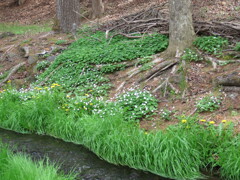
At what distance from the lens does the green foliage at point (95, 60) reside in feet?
27.8

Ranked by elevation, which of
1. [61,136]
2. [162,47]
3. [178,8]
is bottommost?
[61,136]

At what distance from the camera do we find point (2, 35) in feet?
47.9

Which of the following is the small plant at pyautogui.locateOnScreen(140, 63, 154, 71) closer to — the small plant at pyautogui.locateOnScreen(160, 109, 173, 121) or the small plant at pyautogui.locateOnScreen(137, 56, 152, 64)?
the small plant at pyautogui.locateOnScreen(137, 56, 152, 64)

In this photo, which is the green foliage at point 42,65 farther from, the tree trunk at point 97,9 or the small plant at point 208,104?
the tree trunk at point 97,9

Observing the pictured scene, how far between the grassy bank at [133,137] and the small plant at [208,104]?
0.52 m

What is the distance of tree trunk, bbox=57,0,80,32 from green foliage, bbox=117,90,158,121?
6689mm

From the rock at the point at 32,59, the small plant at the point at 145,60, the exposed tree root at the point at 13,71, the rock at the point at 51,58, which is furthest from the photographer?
the rock at the point at 32,59

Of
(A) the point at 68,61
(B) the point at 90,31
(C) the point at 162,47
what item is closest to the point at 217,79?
(C) the point at 162,47

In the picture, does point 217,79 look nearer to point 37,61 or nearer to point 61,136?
point 61,136

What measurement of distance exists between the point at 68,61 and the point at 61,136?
3.49 metres

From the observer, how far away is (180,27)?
8.10 meters

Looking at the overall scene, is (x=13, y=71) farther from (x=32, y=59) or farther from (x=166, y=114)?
(x=166, y=114)

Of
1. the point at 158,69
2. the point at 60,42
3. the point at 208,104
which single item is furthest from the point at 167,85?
the point at 60,42

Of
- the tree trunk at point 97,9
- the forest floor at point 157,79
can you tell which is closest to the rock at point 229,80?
the forest floor at point 157,79
